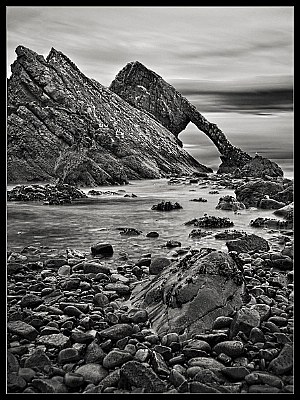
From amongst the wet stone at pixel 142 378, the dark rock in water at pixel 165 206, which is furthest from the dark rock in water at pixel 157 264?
the wet stone at pixel 142 378

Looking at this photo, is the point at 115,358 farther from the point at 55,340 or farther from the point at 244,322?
the point at 244,322

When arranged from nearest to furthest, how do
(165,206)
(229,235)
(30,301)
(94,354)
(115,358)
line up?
(115,358) < (94,354) < (30,301) < (229,235) < (165,206)

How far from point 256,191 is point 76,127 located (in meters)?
12.2

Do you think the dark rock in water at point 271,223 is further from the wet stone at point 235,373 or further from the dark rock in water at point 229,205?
the wet stone at point 235,373

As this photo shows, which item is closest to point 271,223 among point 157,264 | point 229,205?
point 229,205

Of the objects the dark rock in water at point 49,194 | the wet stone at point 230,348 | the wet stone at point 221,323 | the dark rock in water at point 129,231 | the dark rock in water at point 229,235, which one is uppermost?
the dark rock in water at point 49,194

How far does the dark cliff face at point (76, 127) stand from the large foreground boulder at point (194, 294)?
969 centimetres

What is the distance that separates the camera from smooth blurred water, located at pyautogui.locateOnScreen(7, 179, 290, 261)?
19.4 ft

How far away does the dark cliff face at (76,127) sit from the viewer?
16547 mm

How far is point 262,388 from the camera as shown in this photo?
3.20m

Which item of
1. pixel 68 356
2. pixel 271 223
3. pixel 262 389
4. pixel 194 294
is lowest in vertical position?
pixel 262 389

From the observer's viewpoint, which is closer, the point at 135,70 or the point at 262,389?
the point at 262,389

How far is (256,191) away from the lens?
9.64 meters

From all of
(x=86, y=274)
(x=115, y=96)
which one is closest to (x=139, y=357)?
(x=86, y=274)
